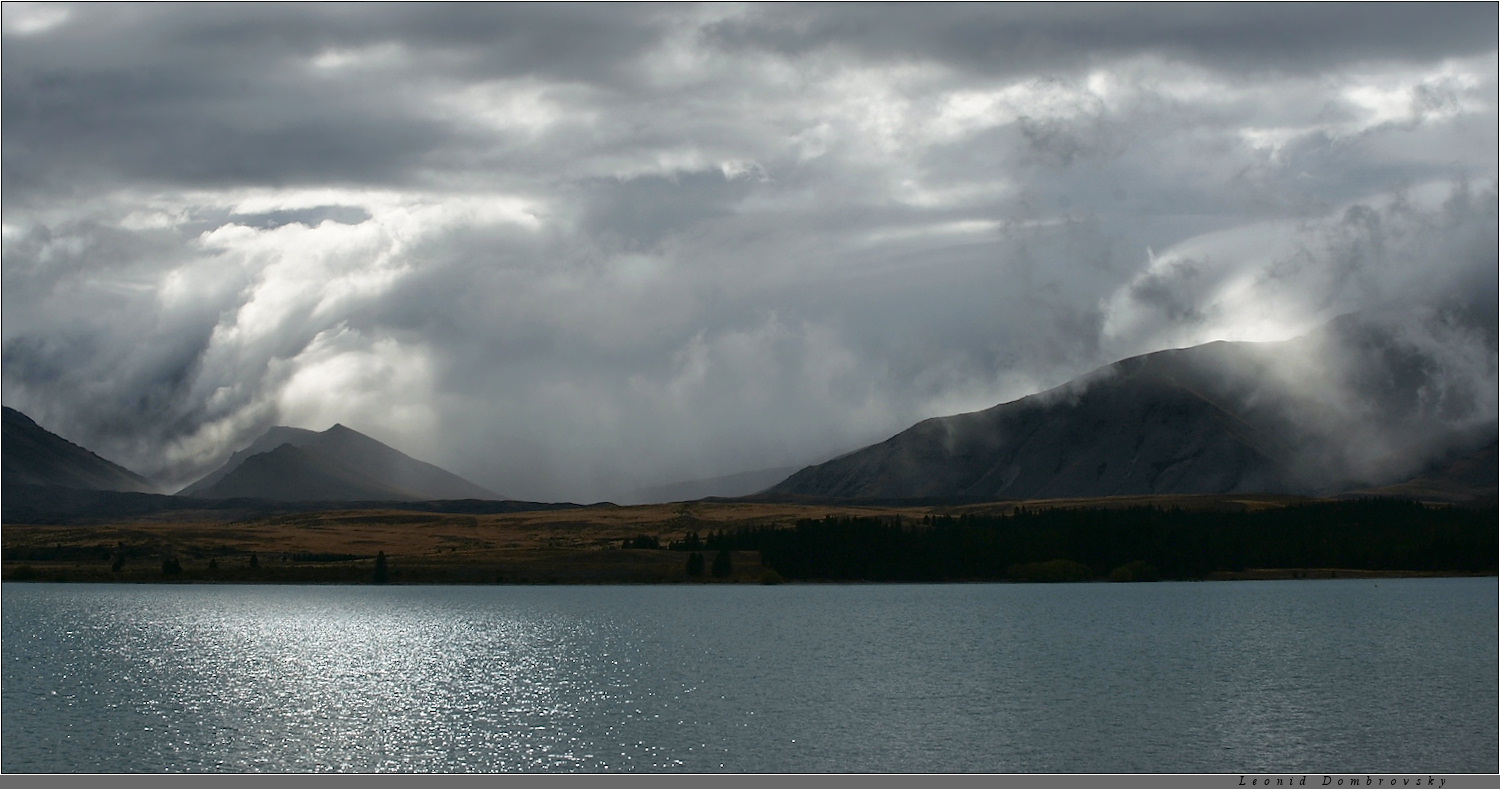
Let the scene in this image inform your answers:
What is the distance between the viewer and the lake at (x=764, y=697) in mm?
70500

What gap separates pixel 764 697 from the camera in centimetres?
9288

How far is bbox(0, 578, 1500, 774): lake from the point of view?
70500 mm

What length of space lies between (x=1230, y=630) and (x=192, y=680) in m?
103

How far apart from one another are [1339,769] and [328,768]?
49.5m

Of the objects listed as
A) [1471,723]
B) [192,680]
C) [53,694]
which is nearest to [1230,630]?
[1471,723]

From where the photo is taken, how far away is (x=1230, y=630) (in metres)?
147

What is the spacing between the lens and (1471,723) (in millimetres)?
79062

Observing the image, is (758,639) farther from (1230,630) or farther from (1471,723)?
(1471,723)

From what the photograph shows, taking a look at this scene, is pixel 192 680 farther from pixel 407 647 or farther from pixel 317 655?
pixel 407 647

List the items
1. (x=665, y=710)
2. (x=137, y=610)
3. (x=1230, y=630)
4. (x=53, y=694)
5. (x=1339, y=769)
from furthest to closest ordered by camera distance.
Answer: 1. (x=137, y=610)
2. (x=1230, y=630)
3. (x=53, y=694)
4. (x=665, y=710)
5. (x=1339, y=769)

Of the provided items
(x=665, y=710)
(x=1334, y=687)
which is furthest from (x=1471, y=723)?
(x=665, y=710)

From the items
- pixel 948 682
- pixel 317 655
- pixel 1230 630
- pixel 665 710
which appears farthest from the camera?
pixel 1230 630

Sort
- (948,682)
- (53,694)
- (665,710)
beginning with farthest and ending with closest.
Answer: (948,682)
(53,694)
(665,710)

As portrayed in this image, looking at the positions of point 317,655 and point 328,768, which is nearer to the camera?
point 328,768
